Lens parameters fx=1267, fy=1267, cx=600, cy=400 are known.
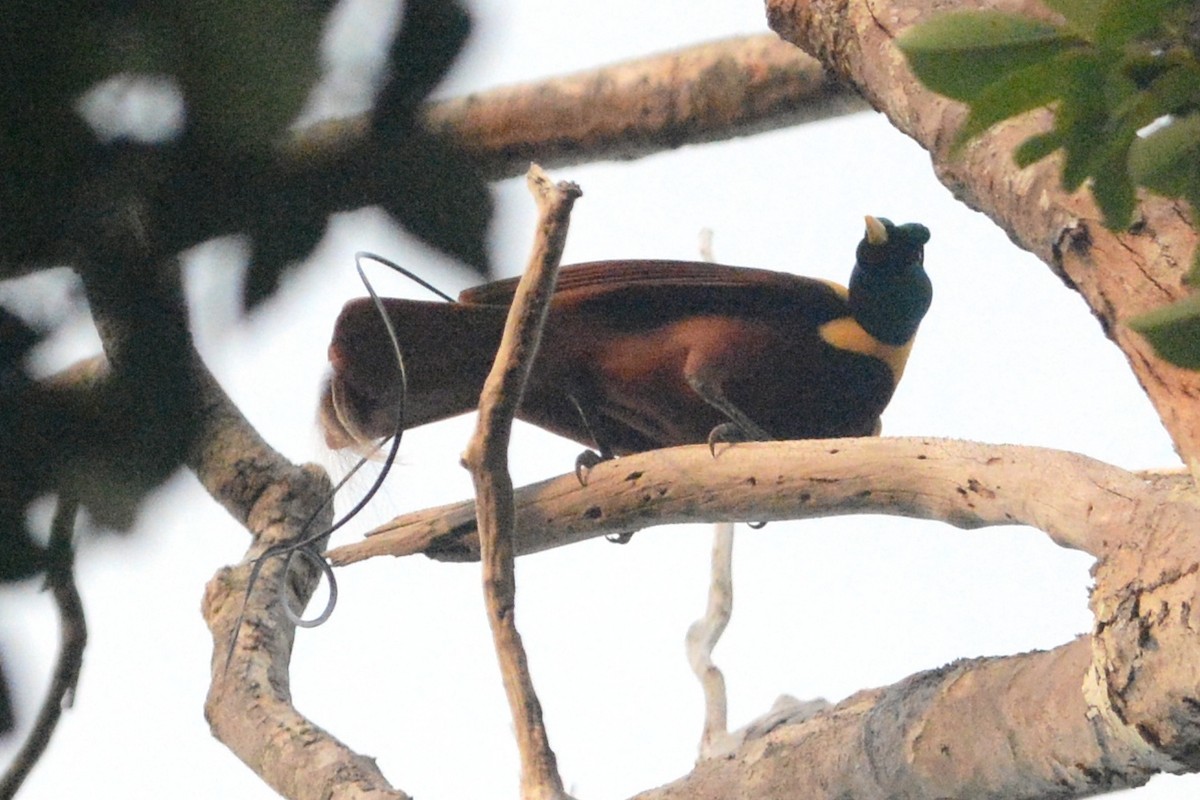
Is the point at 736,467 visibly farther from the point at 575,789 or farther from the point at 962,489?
the point at 575,789

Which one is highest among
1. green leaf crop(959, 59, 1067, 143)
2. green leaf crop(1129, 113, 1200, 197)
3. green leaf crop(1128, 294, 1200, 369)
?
green leaf crop(959, 59, 1067, 143)

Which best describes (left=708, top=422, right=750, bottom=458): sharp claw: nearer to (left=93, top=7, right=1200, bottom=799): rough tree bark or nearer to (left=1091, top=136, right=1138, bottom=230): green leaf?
(left=93, top=7, right=1200, bottom=799): rough tree bark

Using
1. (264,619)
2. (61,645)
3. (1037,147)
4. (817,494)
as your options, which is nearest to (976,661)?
(817,494)

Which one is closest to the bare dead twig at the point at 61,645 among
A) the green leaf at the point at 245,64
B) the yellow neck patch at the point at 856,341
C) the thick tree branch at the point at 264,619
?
the thick tree branch at the point at 264,619

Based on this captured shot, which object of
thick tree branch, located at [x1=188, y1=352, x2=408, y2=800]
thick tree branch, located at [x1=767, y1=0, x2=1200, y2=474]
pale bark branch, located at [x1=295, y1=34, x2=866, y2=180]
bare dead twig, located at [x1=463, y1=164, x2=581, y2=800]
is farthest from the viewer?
pale bark branch, located at [x1=295, y1=34, x2=866, y2=180]

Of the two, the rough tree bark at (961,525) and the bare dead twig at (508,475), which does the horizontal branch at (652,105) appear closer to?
the rough tree bark at (961,525)

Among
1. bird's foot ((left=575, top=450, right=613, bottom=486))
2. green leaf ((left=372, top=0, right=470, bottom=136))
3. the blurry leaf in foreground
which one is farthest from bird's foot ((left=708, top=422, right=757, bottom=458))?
green leaf ((left=372, top=0, right=470, bottom=136))
